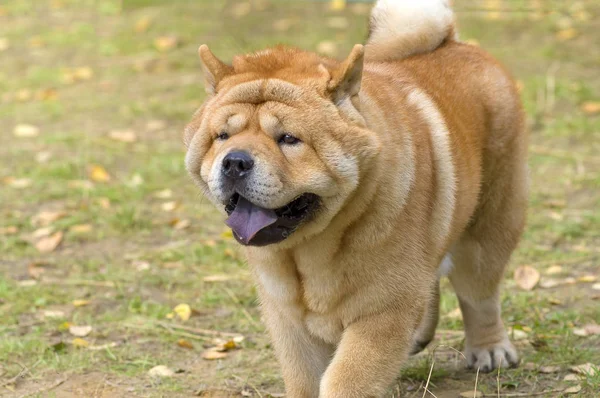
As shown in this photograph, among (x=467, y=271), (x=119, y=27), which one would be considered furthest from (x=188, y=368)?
(x=119, y=27)

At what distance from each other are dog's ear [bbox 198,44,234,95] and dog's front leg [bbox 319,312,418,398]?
1050 millimetres

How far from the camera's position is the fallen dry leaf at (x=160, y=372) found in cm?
445

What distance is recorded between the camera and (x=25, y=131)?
843 cm

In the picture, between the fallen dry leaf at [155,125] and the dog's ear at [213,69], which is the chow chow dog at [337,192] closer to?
the dog's ear at [213,69]

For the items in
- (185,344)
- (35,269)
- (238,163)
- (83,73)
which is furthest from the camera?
(83,73)

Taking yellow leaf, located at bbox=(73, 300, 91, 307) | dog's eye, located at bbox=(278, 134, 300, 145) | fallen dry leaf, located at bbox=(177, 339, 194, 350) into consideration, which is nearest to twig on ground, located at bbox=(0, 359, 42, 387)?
fallen dry leaf, located at bbox=(177, 339, 194, 350)

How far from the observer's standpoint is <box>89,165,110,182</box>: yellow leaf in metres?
7.28

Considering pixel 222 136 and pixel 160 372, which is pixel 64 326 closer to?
pixel 160 372

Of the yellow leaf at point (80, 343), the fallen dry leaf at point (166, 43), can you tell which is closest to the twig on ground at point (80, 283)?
the yellow leaf at point (80, 343)

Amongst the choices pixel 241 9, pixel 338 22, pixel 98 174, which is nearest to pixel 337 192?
pixel 98 174

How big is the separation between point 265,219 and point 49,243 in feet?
10.5

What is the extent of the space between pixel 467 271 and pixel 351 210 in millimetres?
1192

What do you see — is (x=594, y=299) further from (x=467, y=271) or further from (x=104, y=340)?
(x=104, y=340)

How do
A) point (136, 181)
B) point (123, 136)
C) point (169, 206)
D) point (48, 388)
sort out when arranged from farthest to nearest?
point (123, 136)
point (136, 181)
point (169, 206)
point (48, 388)
